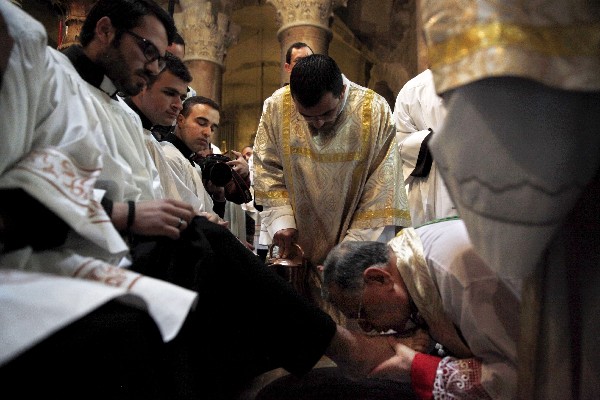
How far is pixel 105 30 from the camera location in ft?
6.28

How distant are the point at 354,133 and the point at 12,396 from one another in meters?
2.15

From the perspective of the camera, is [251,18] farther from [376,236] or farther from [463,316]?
[463,316]

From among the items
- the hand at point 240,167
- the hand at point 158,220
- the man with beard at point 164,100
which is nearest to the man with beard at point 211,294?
the hand at point 158,220

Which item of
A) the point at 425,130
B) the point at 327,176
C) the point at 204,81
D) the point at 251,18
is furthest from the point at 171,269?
the point at 251,18

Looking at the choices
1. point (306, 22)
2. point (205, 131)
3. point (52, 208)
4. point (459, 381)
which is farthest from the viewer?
point (306, 22)

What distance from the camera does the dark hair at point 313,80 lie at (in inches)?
99.5

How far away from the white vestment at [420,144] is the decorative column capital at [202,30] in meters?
4.98

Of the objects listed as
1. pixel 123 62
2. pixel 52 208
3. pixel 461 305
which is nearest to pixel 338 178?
pixel 123 62

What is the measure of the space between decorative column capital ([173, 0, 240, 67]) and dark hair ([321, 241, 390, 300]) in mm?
6516

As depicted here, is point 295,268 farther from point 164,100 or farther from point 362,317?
point 164,100

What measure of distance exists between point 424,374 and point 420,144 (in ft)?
5.68

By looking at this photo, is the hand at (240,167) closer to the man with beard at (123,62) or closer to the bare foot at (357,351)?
the man with beard at (123,62)

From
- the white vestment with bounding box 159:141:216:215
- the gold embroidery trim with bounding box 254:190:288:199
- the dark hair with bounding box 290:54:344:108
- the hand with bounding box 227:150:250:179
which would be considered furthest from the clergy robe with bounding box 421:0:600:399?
the hand with bounding box 227:150:250:179

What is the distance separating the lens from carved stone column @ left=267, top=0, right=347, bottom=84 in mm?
7148
